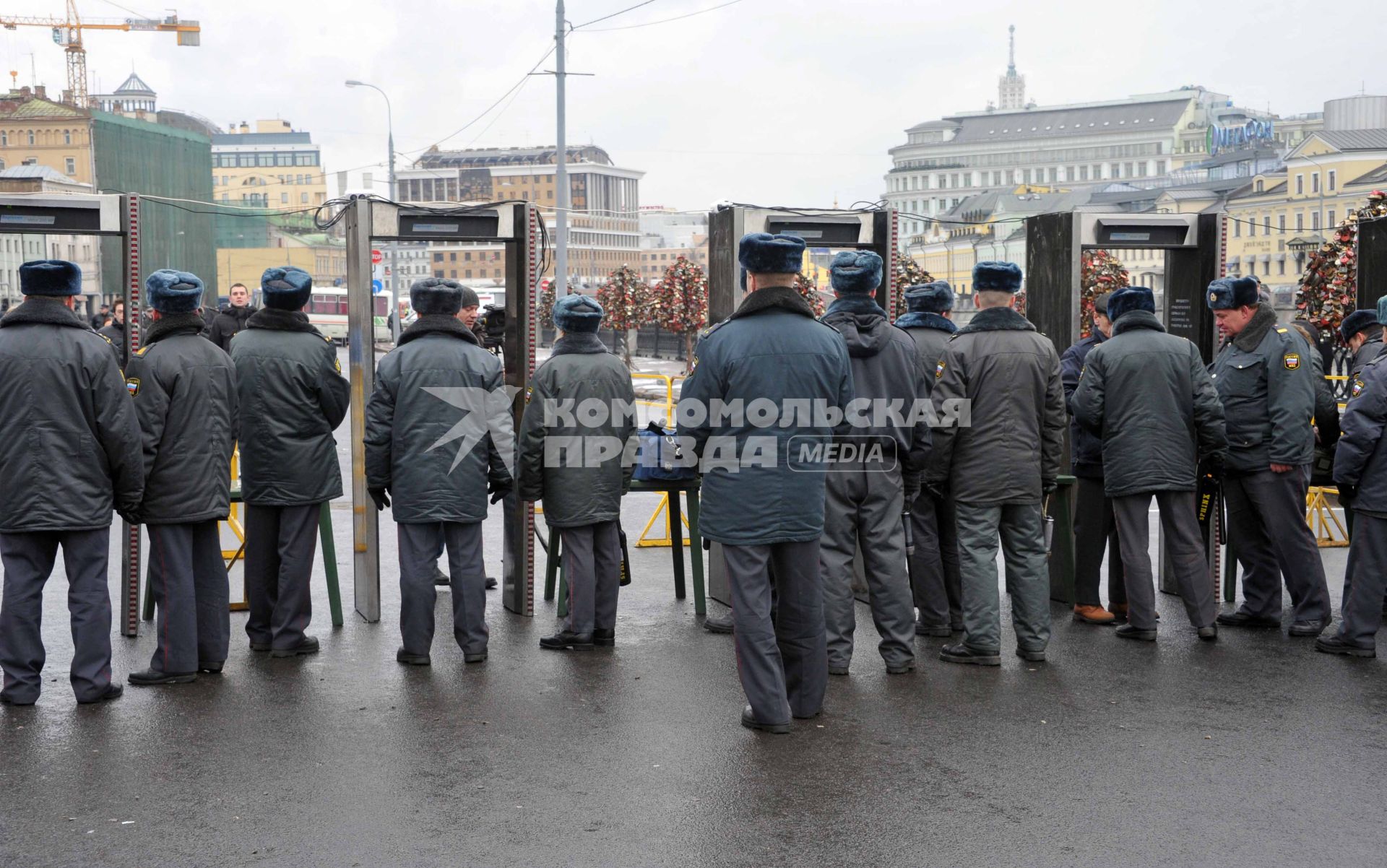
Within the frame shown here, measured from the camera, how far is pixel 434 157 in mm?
184625

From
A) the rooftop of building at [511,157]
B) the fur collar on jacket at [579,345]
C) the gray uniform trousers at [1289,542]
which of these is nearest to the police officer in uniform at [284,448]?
the fur collar on jacket at [579,345]

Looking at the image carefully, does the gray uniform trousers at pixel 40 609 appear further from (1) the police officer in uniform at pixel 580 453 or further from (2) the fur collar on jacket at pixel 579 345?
(2) the fur collar on jacket at pixel 579 345

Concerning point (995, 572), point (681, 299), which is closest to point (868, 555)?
point (995, 572)

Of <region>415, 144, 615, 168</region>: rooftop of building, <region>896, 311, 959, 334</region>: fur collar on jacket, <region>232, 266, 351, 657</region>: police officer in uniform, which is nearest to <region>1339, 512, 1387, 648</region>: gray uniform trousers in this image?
<region>896, 311, 959, 334</region>: fur collar on jacket

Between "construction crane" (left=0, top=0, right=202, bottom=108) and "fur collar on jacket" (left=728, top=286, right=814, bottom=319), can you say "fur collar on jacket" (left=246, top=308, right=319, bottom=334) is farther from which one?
"construction crane" (left=0, top=0, right=202, bottom=108)

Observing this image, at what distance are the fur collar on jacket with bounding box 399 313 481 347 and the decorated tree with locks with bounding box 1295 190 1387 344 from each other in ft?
27.7

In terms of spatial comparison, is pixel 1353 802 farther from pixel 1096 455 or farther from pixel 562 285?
pixel 562 285

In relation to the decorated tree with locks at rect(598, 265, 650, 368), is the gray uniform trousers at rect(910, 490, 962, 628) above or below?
below

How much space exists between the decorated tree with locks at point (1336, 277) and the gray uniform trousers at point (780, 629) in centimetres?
831

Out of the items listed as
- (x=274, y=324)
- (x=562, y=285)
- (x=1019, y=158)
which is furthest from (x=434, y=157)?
(x=274, y=324)

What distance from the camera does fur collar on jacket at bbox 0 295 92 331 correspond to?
649cm

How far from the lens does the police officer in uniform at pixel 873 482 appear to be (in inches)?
277

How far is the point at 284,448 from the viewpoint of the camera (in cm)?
752

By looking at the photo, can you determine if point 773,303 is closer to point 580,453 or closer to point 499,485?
point 580,453
